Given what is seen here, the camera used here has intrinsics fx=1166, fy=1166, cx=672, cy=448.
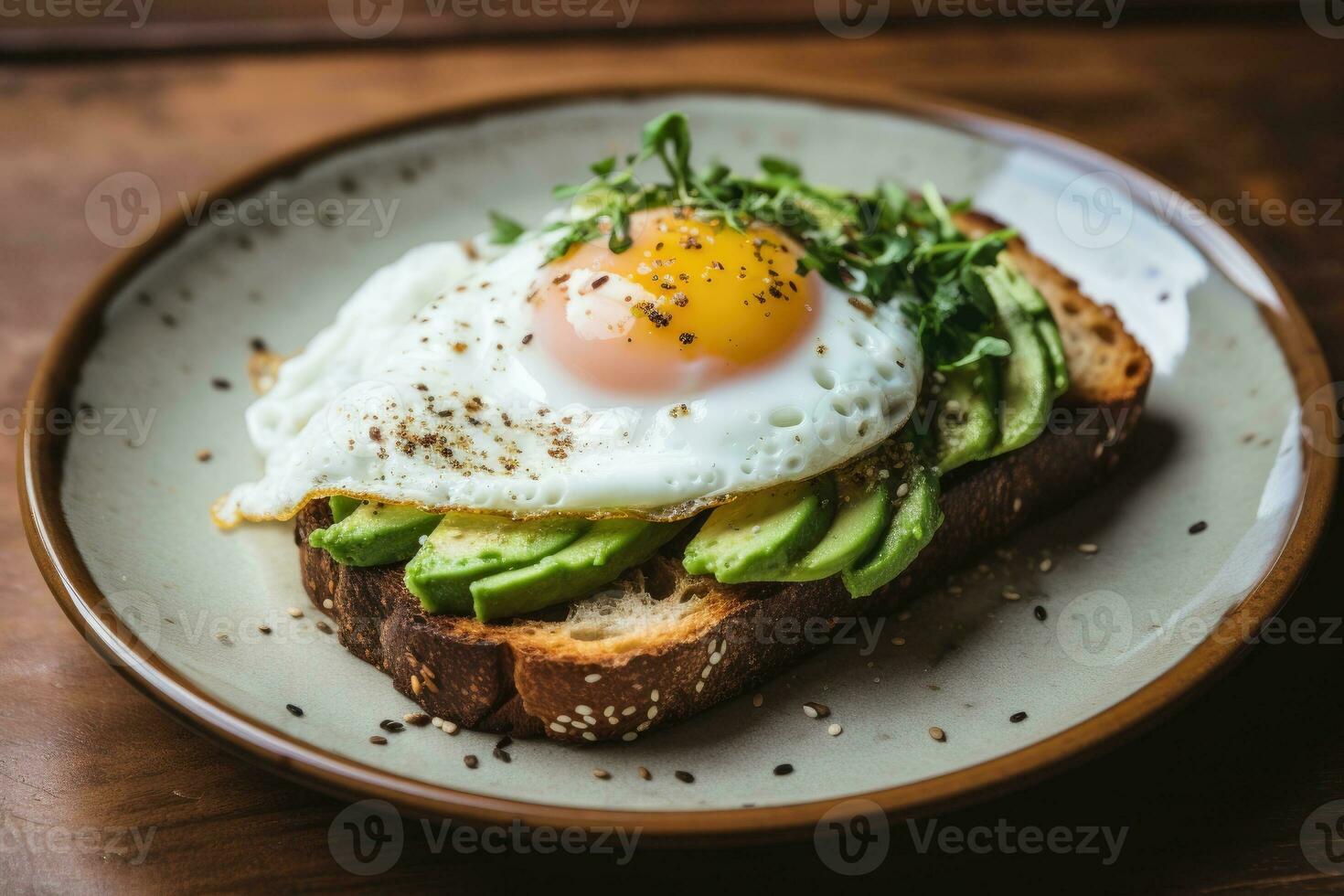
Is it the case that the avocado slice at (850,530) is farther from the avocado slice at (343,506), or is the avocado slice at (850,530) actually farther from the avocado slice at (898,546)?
the avocado slice at (343,506)

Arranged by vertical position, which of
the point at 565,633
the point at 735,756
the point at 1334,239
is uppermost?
the point at 1334,239

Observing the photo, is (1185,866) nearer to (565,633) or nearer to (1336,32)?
(565,633)

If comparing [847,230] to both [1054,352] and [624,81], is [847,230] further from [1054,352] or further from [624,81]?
[624,81]

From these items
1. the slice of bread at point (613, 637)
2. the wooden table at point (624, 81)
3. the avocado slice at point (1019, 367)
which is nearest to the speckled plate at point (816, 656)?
the slice of bread at point (613, 637)

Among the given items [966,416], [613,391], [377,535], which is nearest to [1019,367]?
[966,416]

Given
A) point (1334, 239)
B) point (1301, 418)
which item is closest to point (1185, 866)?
point (1301, 418)

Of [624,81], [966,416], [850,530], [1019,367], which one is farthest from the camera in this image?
[624,81]

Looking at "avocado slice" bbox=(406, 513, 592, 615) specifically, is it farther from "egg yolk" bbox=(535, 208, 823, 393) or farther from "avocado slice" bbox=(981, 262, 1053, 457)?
"avocado slice" bbox=(981, 262, 1053, 457)

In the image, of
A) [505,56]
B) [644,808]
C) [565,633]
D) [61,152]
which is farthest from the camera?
[505,56]

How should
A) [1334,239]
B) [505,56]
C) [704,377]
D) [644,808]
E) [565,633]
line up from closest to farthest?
1. [644,808]
2. [565,633]
3. [704,377]
4. [1334,239]
5. [505,56]
